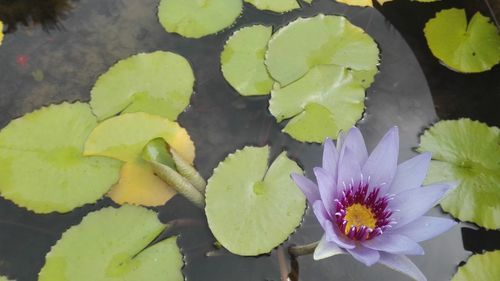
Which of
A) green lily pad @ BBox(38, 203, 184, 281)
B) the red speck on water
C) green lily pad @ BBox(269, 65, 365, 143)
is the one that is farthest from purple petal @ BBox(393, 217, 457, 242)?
the red speck on water

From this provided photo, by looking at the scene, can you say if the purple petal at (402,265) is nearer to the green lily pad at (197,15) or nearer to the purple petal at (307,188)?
the purple petal at (307,188)

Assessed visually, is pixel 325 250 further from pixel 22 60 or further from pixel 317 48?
pixel 22 60

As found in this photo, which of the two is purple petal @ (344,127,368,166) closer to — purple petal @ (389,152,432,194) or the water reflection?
purple petal @ (389,152,432,194)

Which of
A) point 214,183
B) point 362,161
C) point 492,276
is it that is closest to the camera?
point 362,161

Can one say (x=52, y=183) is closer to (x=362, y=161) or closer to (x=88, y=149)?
(x=88, y=149)

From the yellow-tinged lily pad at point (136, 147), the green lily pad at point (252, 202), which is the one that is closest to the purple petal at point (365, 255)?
the green lily pad at point (252, 202)

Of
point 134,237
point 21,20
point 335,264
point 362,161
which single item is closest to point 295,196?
point 335,264
